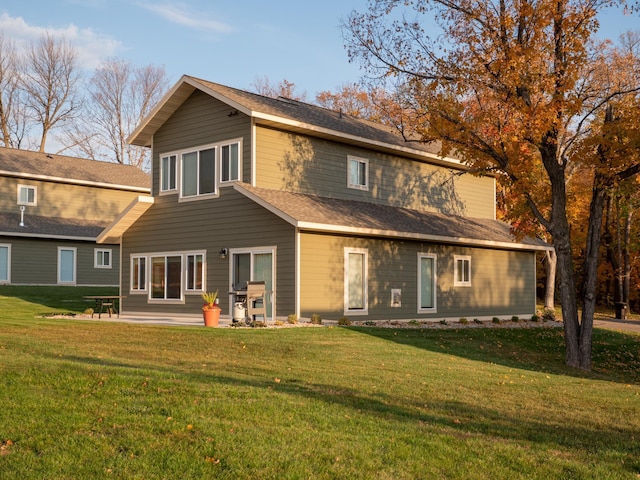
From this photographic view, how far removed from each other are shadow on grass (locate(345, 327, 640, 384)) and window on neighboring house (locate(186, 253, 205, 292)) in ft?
21.4

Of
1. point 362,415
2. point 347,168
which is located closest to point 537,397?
point 362,415

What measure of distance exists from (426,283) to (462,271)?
209 cm

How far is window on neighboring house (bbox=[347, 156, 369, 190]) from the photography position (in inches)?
947

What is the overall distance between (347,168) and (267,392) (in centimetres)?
Result: 1541

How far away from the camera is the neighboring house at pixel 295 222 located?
20.6 m

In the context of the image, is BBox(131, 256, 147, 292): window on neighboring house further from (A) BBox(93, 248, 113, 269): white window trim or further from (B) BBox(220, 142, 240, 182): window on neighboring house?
(A) BBox(93, 248, 113, 269): white window trim

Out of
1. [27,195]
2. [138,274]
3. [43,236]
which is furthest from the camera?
[27,195]

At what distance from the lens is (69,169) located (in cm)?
3872

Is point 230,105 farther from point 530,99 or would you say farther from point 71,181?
point 71,181

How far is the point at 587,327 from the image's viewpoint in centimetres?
1661

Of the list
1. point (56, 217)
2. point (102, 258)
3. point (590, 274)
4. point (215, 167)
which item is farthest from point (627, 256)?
point (56, 217)

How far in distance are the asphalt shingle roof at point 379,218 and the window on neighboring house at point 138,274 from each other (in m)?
5.91

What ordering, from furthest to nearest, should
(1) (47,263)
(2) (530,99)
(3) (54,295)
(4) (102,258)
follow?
1. (4) (102,258)
2. (1) (47,263)
3. (3) (54,295)
4. (2) (530,99)

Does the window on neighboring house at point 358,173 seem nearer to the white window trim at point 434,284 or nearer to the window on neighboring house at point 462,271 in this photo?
the white window trim at point 434,284
